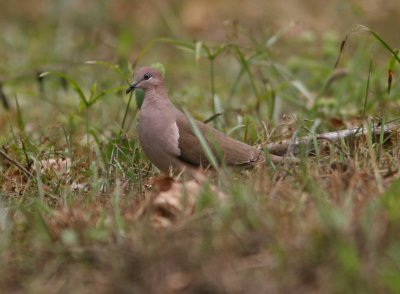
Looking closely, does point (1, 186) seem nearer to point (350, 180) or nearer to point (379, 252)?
point (350, 180)

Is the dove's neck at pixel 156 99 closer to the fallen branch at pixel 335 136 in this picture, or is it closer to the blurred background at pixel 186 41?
the blurred background at pixel 186 41

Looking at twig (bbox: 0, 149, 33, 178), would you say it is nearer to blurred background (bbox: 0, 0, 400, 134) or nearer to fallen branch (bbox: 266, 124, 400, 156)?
fallen branch (bbox: 266, 124, 400, 156)

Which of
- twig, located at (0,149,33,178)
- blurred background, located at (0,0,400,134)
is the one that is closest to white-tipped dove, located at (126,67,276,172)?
twig, located at (0,149,33,178)


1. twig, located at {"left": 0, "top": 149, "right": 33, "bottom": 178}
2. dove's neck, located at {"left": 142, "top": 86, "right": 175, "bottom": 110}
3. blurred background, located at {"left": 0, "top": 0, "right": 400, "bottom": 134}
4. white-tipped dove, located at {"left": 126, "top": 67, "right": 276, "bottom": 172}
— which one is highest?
dove's neck, located at {"left": 142, "top": 86, "right": 175, "bottom": 110}

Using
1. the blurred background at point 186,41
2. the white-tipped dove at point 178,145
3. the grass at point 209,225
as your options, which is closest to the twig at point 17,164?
the grass at point 209,225

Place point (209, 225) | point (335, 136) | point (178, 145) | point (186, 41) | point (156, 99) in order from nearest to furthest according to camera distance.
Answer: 1. point (209, 225)
2. point (335, 136)
3. point (178, 145)
4. point (156, 99)
5. point (186, 41)

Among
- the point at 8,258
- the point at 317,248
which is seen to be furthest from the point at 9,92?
the point at 317,248

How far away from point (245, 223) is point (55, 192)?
171cm

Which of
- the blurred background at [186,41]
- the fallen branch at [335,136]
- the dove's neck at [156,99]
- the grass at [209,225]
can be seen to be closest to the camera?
the grass at [209,225]

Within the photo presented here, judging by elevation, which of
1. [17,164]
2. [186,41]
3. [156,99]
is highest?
[156,99]

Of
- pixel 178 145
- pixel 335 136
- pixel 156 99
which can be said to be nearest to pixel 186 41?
pixel 156 99

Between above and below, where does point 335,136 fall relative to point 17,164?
above

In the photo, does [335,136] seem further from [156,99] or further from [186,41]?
[186,41]

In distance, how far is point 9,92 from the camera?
26.6 ft
